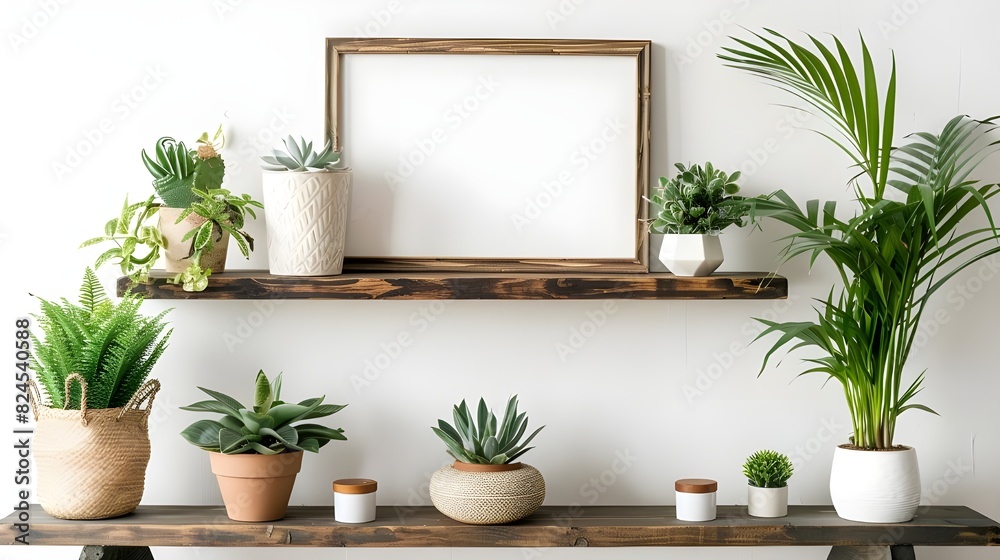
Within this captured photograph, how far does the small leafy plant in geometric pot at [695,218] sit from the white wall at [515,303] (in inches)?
5.5

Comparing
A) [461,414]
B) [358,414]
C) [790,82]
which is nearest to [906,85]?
[790,82]

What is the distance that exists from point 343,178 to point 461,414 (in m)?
0.54

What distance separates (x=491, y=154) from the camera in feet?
6.06

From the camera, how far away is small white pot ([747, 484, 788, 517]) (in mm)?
1709

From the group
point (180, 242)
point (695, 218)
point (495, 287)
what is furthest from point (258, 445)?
point (695, 218)

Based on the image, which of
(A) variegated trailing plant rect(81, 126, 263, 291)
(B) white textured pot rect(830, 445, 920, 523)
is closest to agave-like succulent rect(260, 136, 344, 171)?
(A) variegated trailing plant rect(81, 126, 263, 291)

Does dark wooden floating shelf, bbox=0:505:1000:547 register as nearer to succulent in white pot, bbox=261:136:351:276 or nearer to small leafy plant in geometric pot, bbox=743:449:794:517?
small leafy plant in geometric pot, bbox=743:449:794:517

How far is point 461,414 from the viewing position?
→ 5.61 feet

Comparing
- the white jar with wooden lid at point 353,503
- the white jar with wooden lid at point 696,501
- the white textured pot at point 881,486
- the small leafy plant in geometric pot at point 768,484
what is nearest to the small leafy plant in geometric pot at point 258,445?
the white jar with wooden lid at point 353,503

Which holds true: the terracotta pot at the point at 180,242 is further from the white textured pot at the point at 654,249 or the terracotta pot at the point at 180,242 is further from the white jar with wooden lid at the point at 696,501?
the white jar with wooden lid at the point at 696,501

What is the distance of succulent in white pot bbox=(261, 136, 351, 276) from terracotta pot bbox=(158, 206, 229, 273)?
0.11 m

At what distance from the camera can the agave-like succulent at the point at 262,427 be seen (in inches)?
65.4

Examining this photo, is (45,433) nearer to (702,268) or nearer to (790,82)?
(702,268)

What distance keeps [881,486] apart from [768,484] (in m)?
0.21
